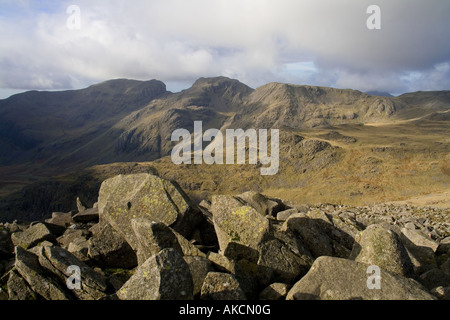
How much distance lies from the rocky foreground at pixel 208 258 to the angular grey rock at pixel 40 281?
3 centimetres

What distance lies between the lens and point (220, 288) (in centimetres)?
772

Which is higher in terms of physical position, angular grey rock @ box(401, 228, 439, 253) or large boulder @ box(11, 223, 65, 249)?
large boulder @ box(11, 223, 65, 249)

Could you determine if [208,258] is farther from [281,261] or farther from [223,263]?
[281,261]

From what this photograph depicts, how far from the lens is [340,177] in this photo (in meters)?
94.4

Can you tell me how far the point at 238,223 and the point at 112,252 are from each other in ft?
18.6

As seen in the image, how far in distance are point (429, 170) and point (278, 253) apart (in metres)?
93.1

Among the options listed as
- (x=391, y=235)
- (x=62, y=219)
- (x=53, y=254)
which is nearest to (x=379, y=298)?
(x=391, y=235)

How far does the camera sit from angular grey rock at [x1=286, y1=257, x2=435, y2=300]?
24.9ft

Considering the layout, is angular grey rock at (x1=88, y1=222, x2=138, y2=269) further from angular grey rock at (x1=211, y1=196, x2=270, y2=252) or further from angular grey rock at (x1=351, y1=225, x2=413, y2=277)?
angular grey rock at (x1=351, y1=225, x2=413, y2=277)

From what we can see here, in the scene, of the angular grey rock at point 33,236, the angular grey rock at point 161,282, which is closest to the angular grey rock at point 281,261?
the angular grey rock at point 161,282

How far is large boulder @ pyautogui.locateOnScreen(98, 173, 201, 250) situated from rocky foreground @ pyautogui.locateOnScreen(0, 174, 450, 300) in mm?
46

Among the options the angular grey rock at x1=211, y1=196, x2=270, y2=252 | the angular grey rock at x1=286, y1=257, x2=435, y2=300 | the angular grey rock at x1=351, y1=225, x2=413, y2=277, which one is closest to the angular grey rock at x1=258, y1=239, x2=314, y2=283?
the angular grey rock at x1=211, y1=196, x2=270, y2=252

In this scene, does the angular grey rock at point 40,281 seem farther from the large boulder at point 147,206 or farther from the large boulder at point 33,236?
the large boulder at point 33,236

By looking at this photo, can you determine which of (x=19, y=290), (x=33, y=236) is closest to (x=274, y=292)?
(x=19, y=290)
